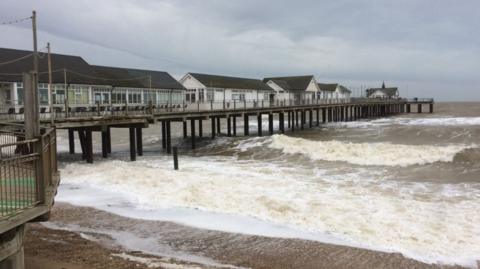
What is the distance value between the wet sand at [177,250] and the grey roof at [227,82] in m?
38.2

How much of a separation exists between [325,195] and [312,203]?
5.30 feet

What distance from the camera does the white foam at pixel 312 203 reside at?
1043 centimetres

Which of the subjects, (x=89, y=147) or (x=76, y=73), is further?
(x=76, y=73)

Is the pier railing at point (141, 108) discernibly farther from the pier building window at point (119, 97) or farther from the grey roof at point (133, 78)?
the grey roof at point (133, 78)

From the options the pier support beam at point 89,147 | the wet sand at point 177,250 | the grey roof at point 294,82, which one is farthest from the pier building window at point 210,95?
the wet sand at point 177,250

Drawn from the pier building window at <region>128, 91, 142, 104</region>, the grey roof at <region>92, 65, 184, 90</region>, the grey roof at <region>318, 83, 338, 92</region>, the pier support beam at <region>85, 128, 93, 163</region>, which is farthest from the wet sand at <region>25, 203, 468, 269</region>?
the grey roof at <region>318, 83, 338, 92</region>

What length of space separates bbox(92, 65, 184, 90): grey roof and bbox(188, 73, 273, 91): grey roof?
152 inches

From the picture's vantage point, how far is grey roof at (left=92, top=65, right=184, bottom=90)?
36109 millimetres

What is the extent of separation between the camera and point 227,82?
176 ft

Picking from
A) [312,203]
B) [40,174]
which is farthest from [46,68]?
[40,174]

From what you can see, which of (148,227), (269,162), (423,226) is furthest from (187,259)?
(269,162)

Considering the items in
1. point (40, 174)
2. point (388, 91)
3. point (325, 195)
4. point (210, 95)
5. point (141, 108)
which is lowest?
point (325, 195)

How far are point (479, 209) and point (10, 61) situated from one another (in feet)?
94.5

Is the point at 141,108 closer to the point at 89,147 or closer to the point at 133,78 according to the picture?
the point at 89,147
